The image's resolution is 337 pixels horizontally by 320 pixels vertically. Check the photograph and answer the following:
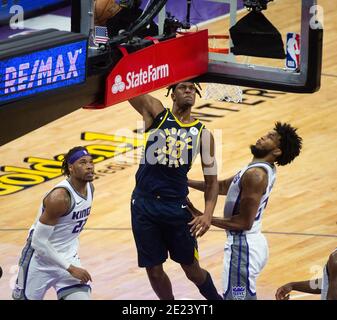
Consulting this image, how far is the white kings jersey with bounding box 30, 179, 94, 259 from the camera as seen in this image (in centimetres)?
870

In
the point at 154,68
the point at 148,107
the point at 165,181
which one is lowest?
the point at 154,68

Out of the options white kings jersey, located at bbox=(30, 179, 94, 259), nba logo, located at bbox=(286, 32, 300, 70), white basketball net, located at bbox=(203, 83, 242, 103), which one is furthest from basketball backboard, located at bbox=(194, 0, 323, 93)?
white kings jersey, located at bbox=(30, 179, 94, 259)

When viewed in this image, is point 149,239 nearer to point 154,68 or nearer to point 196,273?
point 196,273

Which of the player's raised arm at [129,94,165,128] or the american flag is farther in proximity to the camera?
the player's raised arm at [129,94,165,128]

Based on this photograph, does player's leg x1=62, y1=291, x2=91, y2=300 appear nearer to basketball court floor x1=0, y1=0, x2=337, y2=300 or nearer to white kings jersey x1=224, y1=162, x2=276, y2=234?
white kings jersey x1=224, y1=162, x2=276, y2=234

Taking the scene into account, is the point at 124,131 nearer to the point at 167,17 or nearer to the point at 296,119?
the point at 296,119

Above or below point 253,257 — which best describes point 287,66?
above

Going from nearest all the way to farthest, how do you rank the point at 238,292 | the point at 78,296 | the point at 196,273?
the point at 78,296
the point at 238,292
the point at 196,273

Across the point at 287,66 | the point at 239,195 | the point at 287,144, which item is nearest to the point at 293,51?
the point at 287,66

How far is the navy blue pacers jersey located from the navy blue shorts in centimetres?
8

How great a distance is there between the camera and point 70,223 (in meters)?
8.74

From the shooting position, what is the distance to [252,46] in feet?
25.1

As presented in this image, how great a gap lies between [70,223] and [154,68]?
6.93ft
